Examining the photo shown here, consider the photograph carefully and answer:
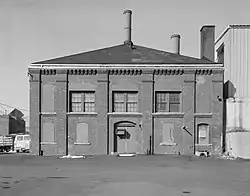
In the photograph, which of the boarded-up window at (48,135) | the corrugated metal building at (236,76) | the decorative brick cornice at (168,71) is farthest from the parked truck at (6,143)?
the corrugated metal building at (236,76)

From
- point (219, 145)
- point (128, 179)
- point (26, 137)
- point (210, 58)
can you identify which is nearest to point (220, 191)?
point (128, 179)

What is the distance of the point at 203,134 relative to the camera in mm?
37406

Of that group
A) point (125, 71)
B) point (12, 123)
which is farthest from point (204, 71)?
point (12, 123)

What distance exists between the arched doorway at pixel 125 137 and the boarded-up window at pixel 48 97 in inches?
222

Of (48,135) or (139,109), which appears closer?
(48,135)

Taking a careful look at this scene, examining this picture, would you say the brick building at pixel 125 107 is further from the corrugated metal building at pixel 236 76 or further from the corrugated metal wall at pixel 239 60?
the corrugated metal wall at pixel 239 60

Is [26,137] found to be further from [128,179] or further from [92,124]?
[128,179]

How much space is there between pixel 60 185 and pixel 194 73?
24610 millimetres

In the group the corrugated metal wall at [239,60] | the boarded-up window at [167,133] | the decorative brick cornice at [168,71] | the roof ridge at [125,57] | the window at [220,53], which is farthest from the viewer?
the window at [220,53]

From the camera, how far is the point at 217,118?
3722cm

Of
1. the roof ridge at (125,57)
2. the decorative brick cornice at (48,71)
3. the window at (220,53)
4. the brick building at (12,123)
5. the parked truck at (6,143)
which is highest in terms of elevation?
the window at (220,53)

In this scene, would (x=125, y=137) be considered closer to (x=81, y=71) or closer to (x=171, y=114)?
(x=171, y=114)

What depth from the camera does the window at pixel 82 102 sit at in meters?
37.7

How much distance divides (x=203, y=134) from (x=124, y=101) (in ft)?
23.4
